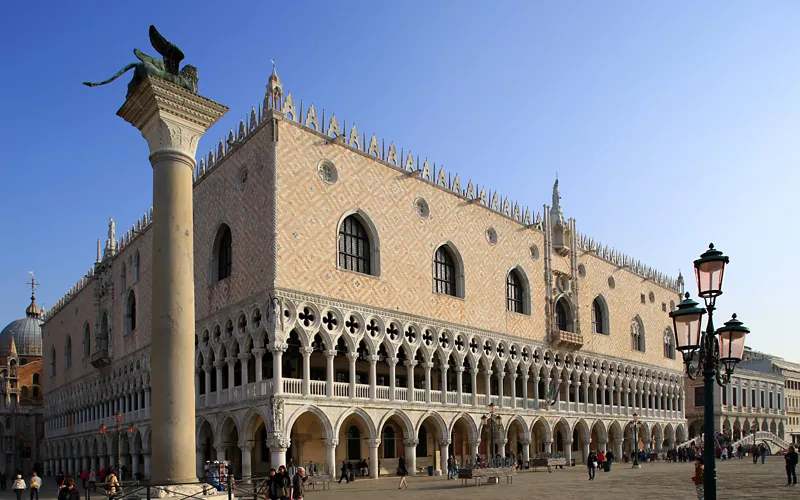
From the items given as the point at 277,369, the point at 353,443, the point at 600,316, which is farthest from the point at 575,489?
the point at 600,316

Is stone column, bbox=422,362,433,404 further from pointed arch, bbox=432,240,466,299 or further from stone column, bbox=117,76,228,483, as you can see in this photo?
stone column, bbox=117,76,228,483

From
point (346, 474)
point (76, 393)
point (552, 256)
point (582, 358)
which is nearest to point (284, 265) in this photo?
point (346, 474)

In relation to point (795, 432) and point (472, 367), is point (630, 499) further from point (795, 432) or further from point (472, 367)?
point (795, 432)

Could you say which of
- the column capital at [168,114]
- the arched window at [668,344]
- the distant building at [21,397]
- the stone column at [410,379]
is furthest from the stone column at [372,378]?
the distant building at [21,397]

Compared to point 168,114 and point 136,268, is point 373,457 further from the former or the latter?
point 168,114

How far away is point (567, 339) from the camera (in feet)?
116

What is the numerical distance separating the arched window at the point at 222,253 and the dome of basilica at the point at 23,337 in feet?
178

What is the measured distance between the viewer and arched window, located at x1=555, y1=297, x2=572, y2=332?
1444 inches

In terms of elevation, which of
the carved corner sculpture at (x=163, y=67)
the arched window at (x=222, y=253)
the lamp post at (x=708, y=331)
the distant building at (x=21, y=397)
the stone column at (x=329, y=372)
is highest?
the carved corner sculpture at (x=163, y=67)

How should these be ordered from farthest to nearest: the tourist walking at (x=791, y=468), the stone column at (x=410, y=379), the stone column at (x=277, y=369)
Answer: the stone column at (x=410, y=379)
the stone column at (x=277, y=369)
the tourist walking at (x=791, y=468)

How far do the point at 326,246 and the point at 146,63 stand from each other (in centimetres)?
1379

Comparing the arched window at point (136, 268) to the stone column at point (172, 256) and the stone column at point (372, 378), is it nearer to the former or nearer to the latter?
the stone column at point (372, 378)

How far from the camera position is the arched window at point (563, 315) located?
36.7 m

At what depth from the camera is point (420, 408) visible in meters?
27.2
